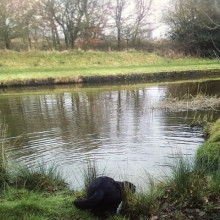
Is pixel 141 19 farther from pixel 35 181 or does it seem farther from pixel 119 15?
pixel 35 181

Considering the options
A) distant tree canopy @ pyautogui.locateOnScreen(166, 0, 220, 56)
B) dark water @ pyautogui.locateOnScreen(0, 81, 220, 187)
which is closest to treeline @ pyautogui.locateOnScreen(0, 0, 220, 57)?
distant tree canopy @ pyautogui.locateOnScreen(166, 0, 220, 56)

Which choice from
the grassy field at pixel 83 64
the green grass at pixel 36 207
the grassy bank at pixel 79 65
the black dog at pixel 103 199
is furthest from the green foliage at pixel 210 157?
the grassy field at pixel 83 64

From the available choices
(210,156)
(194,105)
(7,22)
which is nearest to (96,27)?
(7,22)

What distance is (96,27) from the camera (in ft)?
133

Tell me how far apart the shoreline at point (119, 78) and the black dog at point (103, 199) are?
23.4 metres

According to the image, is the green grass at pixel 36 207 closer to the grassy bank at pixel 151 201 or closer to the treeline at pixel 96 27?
the grassy bank at pixel 151 201

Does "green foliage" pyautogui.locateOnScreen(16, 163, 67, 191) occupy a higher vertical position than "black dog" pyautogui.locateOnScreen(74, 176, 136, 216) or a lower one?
lower

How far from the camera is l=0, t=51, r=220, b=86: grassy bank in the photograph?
28031 millimetres

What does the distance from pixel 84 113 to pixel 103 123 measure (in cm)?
258

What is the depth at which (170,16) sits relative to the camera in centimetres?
4150

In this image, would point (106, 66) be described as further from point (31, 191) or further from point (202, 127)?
point (31, 191)

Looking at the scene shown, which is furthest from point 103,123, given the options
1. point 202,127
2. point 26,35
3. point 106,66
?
point 26,35

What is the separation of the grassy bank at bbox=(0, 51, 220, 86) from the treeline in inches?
149

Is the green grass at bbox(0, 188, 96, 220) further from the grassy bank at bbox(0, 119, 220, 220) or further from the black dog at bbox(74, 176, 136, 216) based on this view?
the black dog at bbox(74, 176, 136, 216)
